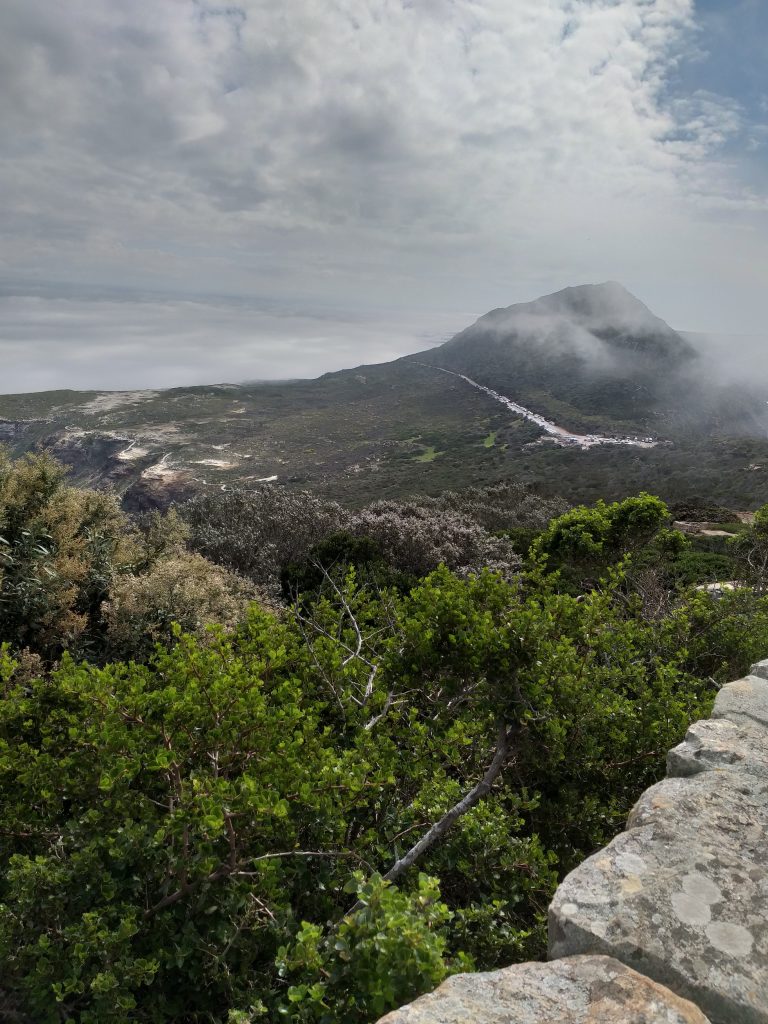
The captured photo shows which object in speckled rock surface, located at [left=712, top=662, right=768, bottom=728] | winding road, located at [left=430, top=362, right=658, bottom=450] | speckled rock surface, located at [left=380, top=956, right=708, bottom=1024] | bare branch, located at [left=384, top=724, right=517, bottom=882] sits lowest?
bare branch, located at [left=384, top=724, right=517, bottom=882]

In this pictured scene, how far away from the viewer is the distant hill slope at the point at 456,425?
6488cm

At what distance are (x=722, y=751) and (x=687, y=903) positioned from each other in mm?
1349

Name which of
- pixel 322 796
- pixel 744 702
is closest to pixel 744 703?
pixel 744 702

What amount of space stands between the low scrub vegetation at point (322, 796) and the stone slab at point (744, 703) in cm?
72

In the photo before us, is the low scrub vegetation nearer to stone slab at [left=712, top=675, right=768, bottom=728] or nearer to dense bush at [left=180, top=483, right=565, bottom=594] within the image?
stone slab at [left=712, top=675, right=768, bottom=728]

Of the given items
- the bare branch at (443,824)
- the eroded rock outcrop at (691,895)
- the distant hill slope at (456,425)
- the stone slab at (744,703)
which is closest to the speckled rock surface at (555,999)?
the eroded rock outcrop at (691,895)

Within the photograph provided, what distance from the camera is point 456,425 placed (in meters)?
111

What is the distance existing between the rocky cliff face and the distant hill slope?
130ft

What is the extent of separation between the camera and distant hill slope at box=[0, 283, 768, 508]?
64875mm

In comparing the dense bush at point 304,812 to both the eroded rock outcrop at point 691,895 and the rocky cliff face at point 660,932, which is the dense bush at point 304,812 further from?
the eroded rock outcrop at point 691,895

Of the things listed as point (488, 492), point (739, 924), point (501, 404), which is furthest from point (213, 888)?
point (501, 404)

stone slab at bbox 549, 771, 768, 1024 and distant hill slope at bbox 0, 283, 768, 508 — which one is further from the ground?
distant hill slope at bbox 0, 283, 768, 508

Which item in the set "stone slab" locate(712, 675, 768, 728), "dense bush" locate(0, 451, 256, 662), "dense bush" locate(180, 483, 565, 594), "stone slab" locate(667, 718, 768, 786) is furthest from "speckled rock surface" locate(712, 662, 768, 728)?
"dense bush" locate(180, 483, 565, 594)

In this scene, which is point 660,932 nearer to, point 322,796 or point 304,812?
point 322,796
